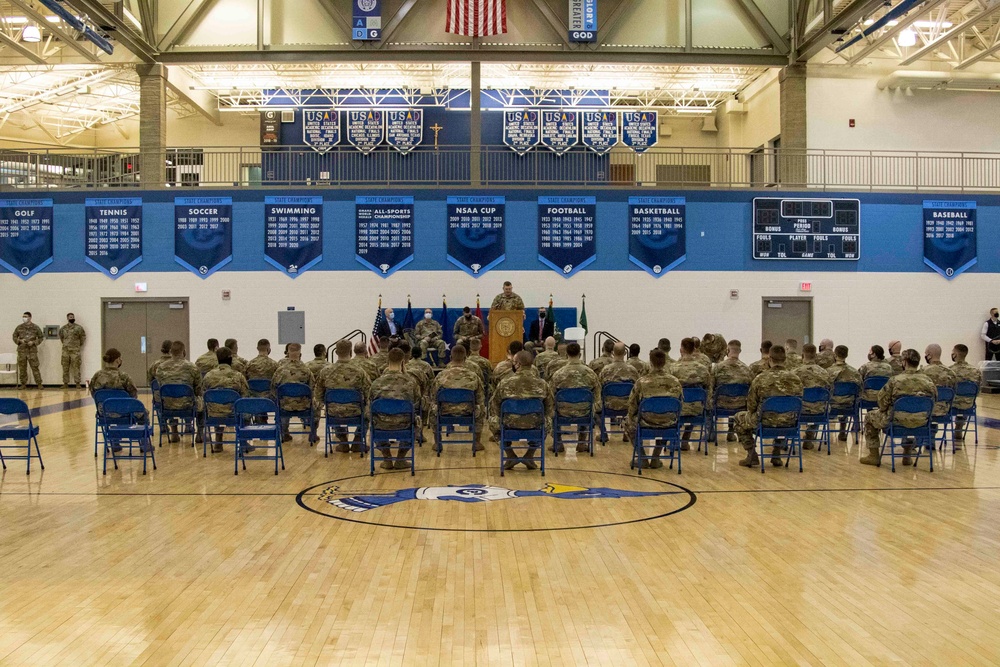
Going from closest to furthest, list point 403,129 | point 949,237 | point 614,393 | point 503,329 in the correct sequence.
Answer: point 614,393 < point 503,329 < point 949,237 < point 403,129

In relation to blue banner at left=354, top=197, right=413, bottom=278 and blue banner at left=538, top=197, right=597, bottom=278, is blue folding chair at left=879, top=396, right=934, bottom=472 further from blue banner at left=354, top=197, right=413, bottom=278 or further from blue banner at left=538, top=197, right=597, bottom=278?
blue banner at left=354, top=197, right=413, bottom=278

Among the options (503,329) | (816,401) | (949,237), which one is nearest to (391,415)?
(816,401)

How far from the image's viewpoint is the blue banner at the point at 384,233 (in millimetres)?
19156

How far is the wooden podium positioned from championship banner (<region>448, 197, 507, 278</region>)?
6.91ft

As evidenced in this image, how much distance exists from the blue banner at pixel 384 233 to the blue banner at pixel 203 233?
297 cm

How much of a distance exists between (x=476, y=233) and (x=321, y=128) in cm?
783

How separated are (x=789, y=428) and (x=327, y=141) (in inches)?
720

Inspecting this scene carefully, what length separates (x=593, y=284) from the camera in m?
19.2

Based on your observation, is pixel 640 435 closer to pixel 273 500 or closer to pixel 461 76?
pixel 273 500

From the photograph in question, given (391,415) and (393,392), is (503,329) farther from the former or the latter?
(391,415)

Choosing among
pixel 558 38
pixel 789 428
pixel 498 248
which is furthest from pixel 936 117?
pixel 789 428

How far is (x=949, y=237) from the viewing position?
1983 cm

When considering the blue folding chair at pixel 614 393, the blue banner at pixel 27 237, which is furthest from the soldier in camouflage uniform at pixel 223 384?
the blue banner at pixel 27 237

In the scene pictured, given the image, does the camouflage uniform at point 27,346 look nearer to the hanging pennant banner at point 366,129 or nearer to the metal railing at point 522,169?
the metal railing at point 522,169
